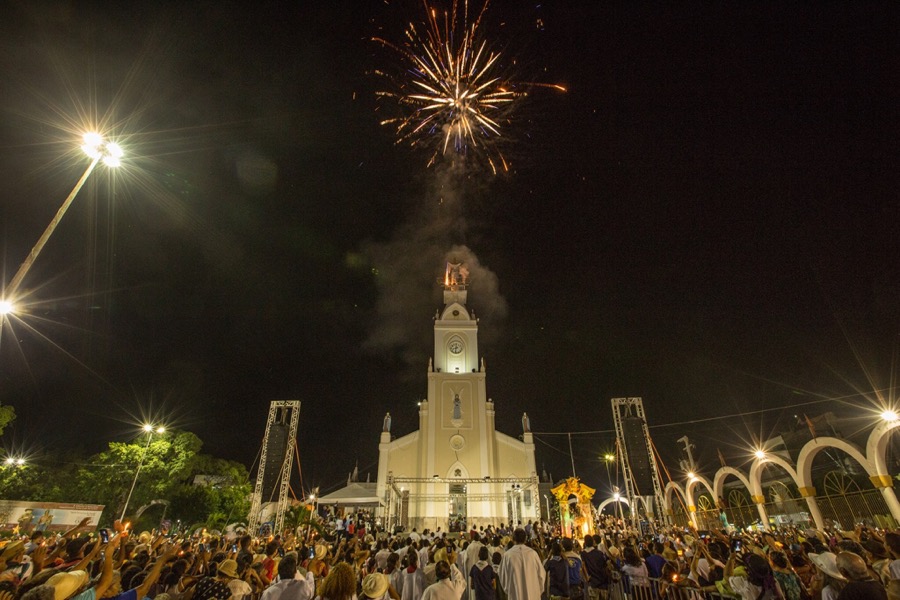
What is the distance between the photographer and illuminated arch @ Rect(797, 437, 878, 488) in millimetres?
16906

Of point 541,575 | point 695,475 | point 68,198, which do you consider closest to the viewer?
point 541,575

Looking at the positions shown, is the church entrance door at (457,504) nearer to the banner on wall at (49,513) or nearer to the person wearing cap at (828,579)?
the banner on wall at (49,513)

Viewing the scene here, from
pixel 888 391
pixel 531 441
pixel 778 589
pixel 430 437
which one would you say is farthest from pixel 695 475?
pixel 778 589

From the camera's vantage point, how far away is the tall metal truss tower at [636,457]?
1981cm

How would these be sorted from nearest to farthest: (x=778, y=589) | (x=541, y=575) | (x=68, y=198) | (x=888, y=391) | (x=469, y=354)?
1. (x=778, y=589)
2. (x=541, y=575)
3. (x=68, y=198)
4. (x=888, y=391)
5. (x=469, y=354)

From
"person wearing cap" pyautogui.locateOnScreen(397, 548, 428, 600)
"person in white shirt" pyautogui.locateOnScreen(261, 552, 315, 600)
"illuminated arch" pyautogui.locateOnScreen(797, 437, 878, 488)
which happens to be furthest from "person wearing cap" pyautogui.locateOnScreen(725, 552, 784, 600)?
"illuminated arch" pyautogui.locateOnScreen(797, 437, 878, 488)

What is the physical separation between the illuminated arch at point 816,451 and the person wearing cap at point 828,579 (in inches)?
607

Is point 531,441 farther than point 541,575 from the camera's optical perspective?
Yes

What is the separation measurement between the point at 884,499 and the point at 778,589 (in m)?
16.8

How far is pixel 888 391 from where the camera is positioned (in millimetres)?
16156

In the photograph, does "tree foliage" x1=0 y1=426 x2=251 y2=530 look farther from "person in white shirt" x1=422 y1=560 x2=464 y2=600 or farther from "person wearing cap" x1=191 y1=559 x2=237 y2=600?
"person in white shirt" x1=422 y1=560 x2=464 y2=600

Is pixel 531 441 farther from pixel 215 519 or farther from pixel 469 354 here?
pixel 215 519

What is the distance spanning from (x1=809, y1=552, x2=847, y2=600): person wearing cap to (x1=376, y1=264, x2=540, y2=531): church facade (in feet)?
74.4

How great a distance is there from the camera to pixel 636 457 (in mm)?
20391
